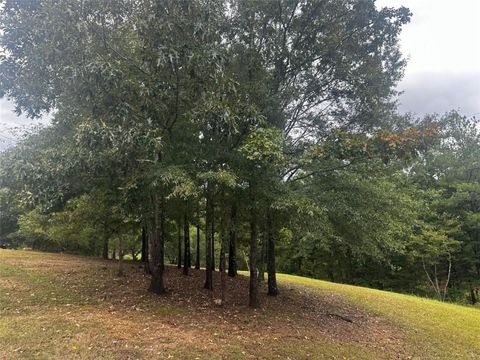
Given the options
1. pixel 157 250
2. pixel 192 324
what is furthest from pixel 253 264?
pixel 157 250

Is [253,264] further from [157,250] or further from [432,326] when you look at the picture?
[432,326]

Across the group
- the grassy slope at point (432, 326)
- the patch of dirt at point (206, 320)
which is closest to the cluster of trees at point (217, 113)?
the patch of dirt at point (206, 320)

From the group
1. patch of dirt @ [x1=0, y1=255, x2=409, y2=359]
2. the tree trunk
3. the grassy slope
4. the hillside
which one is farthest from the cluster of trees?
the grassy slope

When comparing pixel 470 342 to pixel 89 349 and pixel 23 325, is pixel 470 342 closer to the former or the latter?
pixel 89 349

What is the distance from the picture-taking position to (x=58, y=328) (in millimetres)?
6832

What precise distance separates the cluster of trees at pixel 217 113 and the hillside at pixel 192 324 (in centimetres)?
139

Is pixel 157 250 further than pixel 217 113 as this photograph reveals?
Yes

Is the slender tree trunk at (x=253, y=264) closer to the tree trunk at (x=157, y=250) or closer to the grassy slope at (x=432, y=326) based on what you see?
the tree trunk at (x=157, y=250)

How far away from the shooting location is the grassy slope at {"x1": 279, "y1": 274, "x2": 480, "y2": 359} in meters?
9.04

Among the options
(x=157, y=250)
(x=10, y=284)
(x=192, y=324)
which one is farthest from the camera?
(x=10, y=284)

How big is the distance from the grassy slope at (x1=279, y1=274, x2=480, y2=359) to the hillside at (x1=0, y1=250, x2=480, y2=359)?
4 cm

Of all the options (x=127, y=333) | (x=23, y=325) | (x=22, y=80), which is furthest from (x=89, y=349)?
(x=22, y=80)

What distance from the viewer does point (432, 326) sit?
11.5 m

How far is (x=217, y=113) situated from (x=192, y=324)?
182 inches
